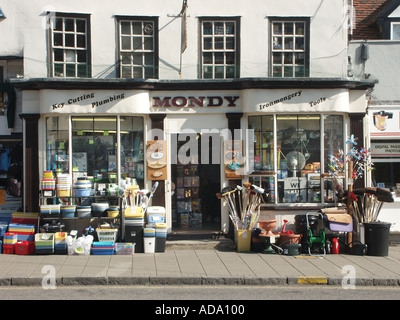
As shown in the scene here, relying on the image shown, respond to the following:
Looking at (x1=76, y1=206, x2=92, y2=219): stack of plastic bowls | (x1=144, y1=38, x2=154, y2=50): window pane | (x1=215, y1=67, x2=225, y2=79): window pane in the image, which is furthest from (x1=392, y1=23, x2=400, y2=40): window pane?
(x1=76, y1=206, x2=92, y2=219): stack of plastic bowls

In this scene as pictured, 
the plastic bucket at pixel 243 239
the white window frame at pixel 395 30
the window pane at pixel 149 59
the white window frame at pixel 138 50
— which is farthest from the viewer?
the white window frame at pixel 395 30

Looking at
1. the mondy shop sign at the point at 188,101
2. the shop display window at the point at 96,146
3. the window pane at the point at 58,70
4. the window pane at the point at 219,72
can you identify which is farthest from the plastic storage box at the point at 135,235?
the window pane at the point at 219,72

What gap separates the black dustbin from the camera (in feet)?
42.6

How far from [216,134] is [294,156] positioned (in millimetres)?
1944

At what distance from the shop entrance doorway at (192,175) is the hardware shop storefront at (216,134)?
20 centimetres

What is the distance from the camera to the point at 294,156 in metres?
14.4

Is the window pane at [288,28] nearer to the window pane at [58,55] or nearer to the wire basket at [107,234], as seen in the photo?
the window pane at [58,55]

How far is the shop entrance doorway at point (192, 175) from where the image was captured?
14.7 m

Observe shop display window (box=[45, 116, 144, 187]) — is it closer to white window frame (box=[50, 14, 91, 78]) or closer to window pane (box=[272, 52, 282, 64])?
white window frame (box=[50, 14, 91, 78])

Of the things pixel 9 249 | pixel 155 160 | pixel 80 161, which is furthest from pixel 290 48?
pixel 9 249

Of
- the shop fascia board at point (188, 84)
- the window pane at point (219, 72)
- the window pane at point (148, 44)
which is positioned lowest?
the shop fascia board at point (188, 84)

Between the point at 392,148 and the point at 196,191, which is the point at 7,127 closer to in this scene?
the point at 196,191

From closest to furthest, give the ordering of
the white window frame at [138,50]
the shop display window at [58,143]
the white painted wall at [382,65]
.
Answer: the shop display window at [58,143] < the white window frame at [138,50] < the white painted wall at [382,65]
